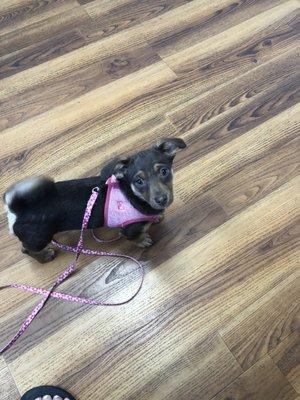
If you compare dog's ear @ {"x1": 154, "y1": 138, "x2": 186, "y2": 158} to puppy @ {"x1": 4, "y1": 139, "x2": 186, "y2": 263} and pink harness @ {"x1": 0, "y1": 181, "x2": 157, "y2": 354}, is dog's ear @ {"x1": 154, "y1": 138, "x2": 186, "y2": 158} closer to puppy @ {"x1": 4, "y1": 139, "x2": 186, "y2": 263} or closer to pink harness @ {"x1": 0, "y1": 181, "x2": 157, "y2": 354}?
puppy @ {"x1": 4, "y1": 139, "x2": 186, "y2": 263}

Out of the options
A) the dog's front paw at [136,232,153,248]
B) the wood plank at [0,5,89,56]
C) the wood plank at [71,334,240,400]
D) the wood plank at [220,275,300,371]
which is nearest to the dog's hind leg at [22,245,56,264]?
the dog's front paw at [136,232,153,248]

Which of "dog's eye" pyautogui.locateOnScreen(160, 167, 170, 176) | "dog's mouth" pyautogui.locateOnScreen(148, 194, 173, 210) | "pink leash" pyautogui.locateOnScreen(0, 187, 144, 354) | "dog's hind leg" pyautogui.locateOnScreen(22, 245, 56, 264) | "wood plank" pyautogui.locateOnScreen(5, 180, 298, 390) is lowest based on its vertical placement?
"wood plank" pyautogui.locateOnScreen(5, 180, 298, 390)

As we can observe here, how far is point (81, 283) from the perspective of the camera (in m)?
1.45

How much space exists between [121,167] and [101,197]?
0.42ft

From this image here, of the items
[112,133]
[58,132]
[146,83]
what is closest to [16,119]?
[58,132]

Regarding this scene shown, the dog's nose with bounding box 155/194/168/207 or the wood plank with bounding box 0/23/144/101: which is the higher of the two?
the wood plank with bounding box 0/23/144/101

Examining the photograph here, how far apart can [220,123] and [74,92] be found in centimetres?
74

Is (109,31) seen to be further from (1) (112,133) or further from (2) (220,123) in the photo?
(2) (220,123)

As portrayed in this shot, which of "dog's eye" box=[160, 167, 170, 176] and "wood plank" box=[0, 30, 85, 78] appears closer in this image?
"dog's eye" box=[160, 167, 170, 176]

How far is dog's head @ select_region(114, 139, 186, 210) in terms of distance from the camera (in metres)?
1.25

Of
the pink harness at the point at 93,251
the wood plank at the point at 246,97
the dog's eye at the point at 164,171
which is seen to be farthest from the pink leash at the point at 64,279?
the wood plank at the point at 246,97

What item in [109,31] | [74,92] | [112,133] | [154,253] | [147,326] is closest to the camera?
[147,326]

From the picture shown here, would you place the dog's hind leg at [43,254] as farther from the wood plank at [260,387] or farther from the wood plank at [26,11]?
the wood plank at [26,11]

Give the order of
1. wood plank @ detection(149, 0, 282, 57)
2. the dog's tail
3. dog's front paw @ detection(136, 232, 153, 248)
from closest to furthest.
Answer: the dog's tail
dog's front paw @ detection(136, 232, 153, 248)
wood plank @ detection(149, 0, 282, 57)
